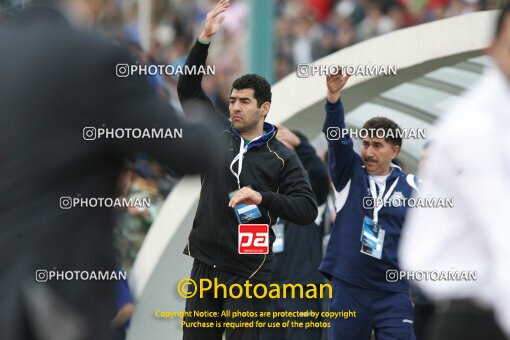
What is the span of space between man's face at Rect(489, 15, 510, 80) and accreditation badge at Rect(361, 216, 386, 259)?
12.7 ft

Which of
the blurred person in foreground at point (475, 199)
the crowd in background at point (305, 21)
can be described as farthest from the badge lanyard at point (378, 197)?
the blurred person in foreground at point (475, 199)

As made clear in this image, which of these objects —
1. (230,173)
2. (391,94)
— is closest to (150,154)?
(230,173)

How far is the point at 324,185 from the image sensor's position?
770 cm

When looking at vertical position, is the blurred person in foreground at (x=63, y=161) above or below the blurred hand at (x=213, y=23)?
below

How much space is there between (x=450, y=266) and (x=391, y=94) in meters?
5.73

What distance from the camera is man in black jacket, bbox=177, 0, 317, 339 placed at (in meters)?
6.36

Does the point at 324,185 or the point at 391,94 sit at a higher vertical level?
the point at 391,94

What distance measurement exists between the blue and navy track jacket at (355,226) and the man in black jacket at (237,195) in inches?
10.7

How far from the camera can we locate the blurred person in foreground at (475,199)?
9.02ft

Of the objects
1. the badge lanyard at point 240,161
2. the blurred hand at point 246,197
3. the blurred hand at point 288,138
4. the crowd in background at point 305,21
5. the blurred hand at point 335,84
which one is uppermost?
the crowd in background at point 305,21

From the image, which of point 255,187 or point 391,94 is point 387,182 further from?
point 391,94

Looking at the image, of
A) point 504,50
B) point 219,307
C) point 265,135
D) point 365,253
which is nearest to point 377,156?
point 365,253

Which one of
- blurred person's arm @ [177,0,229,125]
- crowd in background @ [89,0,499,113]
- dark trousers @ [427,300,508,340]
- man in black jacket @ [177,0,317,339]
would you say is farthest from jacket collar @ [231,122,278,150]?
dark trousers @ [427,300,508,340]

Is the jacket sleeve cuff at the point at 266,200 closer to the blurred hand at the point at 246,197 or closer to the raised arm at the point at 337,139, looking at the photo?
the blurred hand at the point at 246,197
